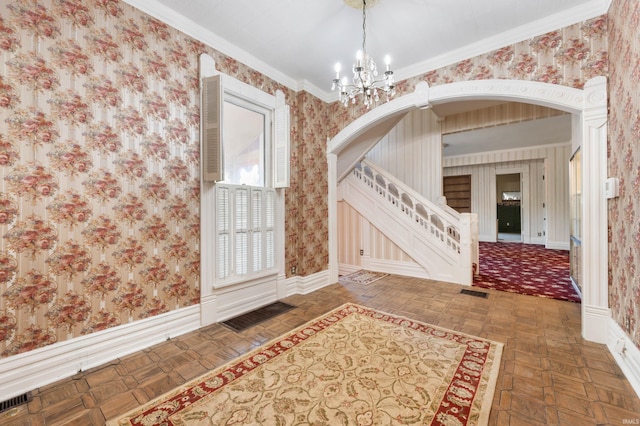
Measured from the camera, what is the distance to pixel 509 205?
37.7 ft

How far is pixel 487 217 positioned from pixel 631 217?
8332mm

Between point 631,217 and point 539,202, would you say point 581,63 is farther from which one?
point 539,202

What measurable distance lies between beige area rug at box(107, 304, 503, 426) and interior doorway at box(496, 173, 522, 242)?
11277 mm

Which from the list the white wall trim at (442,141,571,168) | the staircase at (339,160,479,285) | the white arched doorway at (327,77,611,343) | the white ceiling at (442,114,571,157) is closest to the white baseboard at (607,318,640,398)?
the white arched doorway at (327,77,611,343)

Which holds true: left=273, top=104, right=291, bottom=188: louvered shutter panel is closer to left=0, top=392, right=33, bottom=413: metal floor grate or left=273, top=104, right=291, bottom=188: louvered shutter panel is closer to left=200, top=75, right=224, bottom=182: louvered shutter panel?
left=200, top=75, right=224, bottom=182: louvered shutter panel

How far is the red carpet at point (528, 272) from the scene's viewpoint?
13.0 ft

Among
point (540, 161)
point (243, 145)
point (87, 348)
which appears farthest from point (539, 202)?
point (87, 348)

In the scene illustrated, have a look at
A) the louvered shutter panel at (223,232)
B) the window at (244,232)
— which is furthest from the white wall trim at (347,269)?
the louvered shutter panel at (223,232)

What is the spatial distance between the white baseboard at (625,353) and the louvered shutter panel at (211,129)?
3591 millimetres

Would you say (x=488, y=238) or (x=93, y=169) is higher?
(x=93, y=169)

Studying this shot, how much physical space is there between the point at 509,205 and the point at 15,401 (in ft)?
46.8

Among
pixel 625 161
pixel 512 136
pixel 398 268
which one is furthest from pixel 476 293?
pixel 512 136

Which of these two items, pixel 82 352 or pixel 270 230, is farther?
pixel 270 230

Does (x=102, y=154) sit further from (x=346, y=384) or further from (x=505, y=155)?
(x=505, y=155)
